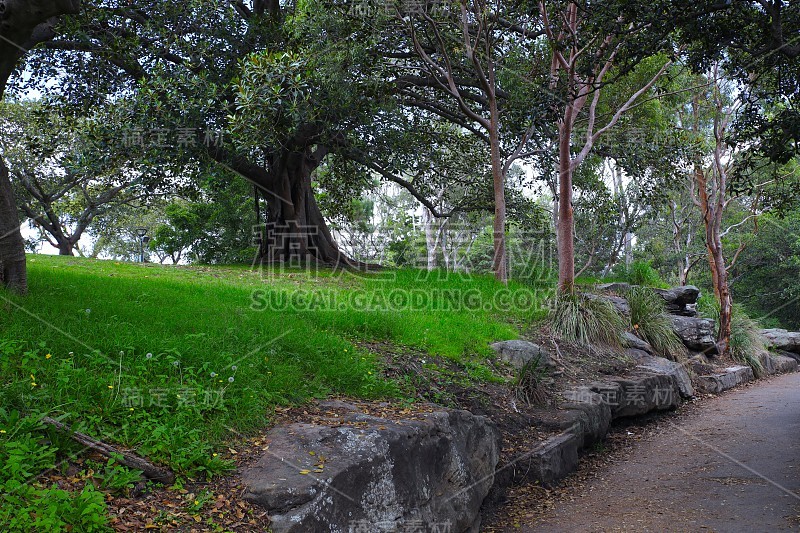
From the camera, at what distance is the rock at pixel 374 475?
12.6 feet

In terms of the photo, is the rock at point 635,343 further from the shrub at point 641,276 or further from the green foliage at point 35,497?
the green foliage at point 35,497

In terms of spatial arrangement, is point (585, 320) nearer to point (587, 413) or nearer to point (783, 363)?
point (587, 413)

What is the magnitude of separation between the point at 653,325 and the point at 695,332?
1653mm

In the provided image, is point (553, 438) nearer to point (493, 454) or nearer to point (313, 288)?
point (493, 454)

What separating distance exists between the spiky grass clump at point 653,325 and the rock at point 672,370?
33.9 inches

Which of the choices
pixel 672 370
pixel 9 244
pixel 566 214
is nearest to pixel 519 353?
pixel 672 370

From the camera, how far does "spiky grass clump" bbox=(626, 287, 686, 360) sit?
11.6 m

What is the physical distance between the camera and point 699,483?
613 cm

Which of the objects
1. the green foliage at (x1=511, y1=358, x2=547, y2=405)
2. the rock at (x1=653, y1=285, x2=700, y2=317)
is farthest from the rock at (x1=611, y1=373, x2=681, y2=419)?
the rock at (x1=653, y1=285, x2=700, y2=317)

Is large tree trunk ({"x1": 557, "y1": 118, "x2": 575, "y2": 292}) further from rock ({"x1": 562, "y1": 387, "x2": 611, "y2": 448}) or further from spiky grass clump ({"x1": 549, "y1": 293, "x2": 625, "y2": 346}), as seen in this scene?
rock ({"x1": 562, "y1": 387, "x2": 611, "y2": 448})

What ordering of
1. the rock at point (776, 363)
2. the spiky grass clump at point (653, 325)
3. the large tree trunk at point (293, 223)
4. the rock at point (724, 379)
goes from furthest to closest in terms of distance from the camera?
the rock at point (776, 363), the large tree trunk at point (293, 223), the spiky grass clump at point (653, 325), the rock at point (724, 379)

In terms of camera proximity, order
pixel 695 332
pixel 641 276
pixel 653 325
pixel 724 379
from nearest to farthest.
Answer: pixel 653 325 → pixel 724 379 → pixel 695 332 → pixel 641 276

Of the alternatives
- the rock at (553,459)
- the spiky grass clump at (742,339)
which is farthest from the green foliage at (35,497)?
the spiky grass clump at (742,339)

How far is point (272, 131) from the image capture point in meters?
10.7
